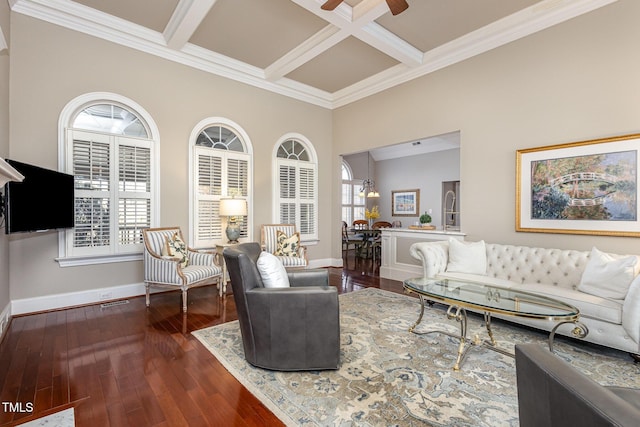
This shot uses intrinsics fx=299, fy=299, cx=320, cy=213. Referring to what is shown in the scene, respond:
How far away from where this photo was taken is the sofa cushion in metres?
2.64

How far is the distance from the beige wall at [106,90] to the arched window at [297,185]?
0.79 ft

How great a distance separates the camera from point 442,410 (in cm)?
192

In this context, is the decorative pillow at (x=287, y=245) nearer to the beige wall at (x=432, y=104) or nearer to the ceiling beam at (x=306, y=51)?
the beige wall at (x=432, y=104)

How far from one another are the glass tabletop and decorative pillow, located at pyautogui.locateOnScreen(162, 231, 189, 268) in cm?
300

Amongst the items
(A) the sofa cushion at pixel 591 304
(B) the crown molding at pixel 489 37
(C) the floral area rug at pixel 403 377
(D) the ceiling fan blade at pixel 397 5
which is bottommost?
(C) the floral area rug at pixel 403 377

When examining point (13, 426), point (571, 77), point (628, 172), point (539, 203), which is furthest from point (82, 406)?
point (571, 77)

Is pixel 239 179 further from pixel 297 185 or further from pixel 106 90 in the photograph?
pixel 106 90

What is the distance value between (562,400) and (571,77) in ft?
13.7

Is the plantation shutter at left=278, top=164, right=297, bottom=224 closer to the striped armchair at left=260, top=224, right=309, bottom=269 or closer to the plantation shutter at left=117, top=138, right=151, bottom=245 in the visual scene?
the striped armchair at left=260, top=224, right=309, bottom=269

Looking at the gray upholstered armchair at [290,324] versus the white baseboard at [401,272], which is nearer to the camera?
the gray upholstered armchair at [290,324]

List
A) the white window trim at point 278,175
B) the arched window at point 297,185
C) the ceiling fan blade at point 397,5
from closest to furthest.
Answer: the ceiling fan blade at point 397,5
the white window trim at point 278,175
the arched window at point 297,185

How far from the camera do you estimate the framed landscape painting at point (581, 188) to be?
10.7 feet

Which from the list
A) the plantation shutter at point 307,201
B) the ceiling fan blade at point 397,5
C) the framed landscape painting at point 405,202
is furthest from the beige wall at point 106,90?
the framed landscape painting at point 405,202

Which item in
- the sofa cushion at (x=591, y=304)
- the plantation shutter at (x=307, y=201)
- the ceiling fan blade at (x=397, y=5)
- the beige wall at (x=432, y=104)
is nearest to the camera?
the sofa cushion at (x=591, y=304)
